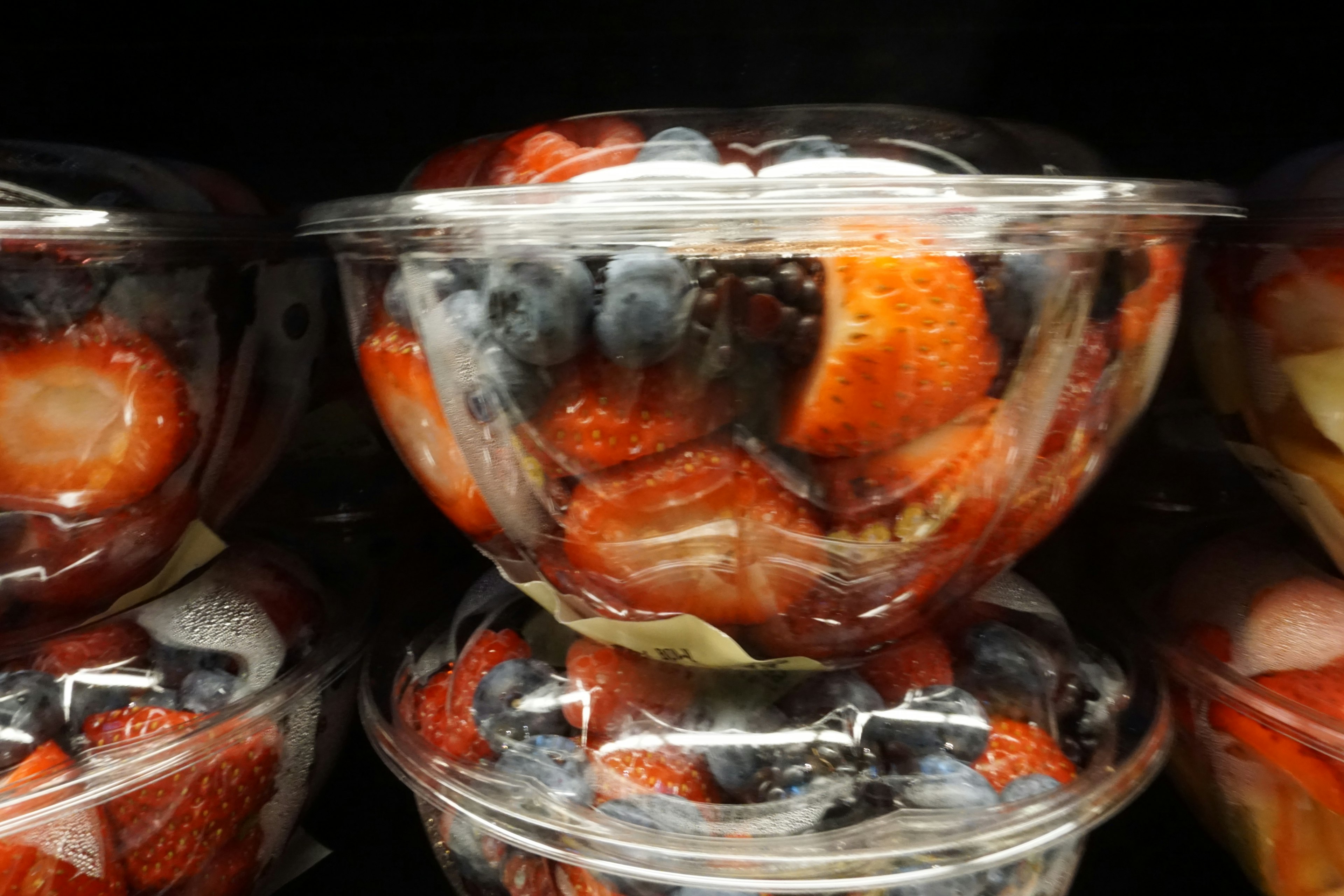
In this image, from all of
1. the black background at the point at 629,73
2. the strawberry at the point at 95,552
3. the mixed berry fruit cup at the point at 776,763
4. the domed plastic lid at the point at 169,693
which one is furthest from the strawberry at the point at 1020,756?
the strawberry at the point at 95,552

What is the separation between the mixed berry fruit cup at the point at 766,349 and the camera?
1.51ft

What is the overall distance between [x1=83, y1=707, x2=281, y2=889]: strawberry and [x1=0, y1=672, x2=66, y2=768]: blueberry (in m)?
0.02

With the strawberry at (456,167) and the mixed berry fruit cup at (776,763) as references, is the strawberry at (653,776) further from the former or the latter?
the strawberry at (456,167)

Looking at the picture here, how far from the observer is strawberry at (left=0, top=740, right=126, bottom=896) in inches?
20.9

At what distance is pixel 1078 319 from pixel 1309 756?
321mm

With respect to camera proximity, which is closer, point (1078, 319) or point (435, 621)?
point (1078, 319)

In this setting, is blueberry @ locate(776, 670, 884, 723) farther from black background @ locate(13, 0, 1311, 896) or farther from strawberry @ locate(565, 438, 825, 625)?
black background @ locate(13, 0, 1311, 896)

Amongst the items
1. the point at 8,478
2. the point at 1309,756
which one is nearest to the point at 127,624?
the point at 8,478

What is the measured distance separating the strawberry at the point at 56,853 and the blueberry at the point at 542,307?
392mm

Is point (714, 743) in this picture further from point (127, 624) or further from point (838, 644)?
point (127, 624)

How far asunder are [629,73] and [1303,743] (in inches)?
30.7

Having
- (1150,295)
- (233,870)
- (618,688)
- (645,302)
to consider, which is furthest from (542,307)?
Result: (233,870)

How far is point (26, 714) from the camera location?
58 centimetres

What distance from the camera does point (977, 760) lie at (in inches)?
21.9
